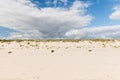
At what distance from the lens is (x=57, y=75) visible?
11.1 meters

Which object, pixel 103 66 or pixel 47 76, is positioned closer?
pixel 47 76

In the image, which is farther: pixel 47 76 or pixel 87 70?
pixel 87 70

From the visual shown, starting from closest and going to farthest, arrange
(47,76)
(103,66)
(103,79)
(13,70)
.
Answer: (103,79), (47,76), (13,70), (103,66)

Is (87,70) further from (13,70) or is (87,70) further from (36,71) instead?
(13,70)

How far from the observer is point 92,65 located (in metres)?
13.7

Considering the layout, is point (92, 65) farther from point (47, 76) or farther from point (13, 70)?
point (13, 70)

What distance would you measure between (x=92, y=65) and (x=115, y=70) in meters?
1.99

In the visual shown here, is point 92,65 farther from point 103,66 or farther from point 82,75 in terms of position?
point 82,75

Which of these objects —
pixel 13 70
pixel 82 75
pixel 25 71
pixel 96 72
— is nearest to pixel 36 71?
pixel 25 71

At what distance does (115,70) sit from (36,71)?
16.4 feet

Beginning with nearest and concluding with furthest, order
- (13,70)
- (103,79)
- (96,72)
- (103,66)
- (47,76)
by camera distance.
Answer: (103,79), (47,76), (96,72), (13,70), (103,66)

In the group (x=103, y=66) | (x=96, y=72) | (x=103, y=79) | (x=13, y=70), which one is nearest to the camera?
(x=103, y=79)

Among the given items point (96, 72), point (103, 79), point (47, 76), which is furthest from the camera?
point (96, 72)

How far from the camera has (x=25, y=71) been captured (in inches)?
476
